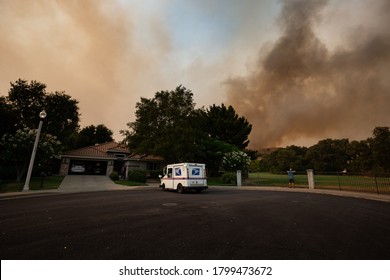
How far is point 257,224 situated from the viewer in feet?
22.0

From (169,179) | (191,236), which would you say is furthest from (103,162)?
(191,236)

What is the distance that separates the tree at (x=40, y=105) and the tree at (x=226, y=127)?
975 inches

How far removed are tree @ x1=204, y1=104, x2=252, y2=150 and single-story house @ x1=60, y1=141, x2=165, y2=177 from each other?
45.2 ft

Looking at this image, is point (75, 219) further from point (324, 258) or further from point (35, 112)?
point (35, 112)

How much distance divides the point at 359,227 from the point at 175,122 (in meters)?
26.8

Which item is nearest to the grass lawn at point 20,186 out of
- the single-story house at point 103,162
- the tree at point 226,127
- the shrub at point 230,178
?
the single-story house at point 103,162

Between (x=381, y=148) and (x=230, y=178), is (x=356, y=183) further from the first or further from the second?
(x=381, y=148)

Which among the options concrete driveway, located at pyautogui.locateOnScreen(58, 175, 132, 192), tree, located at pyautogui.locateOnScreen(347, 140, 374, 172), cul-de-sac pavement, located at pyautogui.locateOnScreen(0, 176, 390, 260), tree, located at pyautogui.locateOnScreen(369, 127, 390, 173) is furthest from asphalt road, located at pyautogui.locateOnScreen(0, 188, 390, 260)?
tree, located at pyautogui.locateOnScreen(347, 140, 374, 172)

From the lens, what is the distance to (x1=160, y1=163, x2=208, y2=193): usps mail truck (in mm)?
16812

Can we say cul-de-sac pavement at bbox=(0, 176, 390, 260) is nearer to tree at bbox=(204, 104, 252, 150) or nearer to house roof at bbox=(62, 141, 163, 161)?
house roof at bbox=(62, 141, 163, 161)

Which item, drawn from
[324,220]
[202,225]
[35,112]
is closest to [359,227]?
[324,220]

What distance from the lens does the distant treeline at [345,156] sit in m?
63.0

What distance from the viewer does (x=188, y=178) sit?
Result: 16719 millimetres

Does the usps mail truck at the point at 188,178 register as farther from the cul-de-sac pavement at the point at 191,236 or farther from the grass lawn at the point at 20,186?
the grass lawn at the point at 20,186
